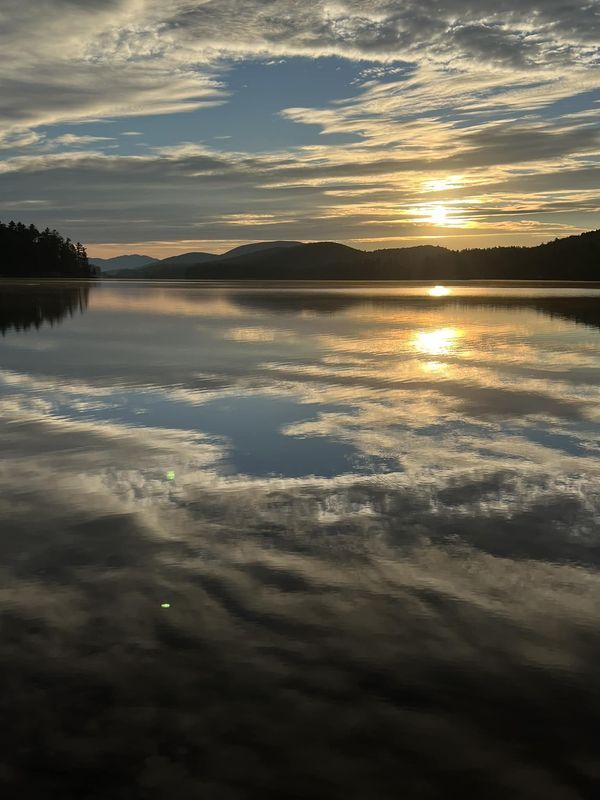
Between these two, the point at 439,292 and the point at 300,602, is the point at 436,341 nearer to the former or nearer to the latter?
the point at 300,602

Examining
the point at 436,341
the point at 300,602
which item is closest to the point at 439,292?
the point at 436,341

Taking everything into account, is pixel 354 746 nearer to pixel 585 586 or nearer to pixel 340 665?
pixel 340 665

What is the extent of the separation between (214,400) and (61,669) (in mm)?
14070

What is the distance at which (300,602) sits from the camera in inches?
310

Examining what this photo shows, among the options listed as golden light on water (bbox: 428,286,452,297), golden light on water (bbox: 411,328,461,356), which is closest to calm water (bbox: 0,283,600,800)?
golden light on water (bbox: 411,328,461,356)

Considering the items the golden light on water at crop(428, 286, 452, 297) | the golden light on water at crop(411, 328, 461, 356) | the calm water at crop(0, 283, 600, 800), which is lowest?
the calm water at crop(0, 283, 600, 800)

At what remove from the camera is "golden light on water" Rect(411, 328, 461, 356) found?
3306 cm

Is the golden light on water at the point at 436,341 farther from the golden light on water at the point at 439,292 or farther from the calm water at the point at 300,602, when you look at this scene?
the golden light on water at the point at 439,292

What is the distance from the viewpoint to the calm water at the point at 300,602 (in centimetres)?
531

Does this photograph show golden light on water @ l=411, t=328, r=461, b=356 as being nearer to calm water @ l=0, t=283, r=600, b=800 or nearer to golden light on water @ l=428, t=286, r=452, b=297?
calm water @ l=0, t=283, r=600, b=800

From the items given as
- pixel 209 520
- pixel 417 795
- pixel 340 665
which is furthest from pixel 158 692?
pixel 209 520

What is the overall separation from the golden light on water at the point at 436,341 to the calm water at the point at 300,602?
46.0 feet

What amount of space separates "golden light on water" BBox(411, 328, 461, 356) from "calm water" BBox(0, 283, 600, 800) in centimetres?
1403

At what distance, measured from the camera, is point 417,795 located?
4.96 m
